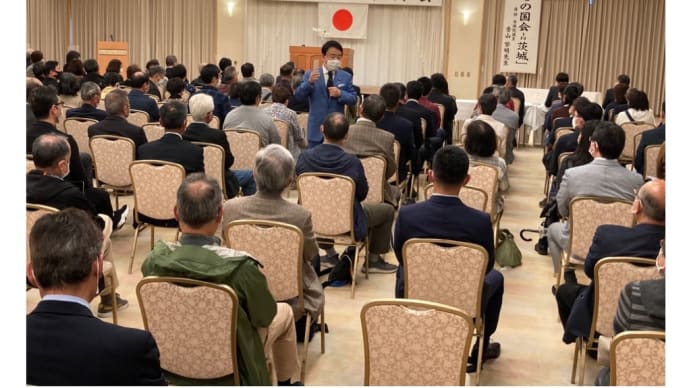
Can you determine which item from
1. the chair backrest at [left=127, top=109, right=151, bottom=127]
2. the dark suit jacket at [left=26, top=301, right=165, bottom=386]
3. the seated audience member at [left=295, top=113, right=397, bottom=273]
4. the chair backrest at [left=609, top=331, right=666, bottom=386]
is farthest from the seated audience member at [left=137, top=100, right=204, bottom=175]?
the chair backrest at [left=609, top=331, right=666, bottom=386]

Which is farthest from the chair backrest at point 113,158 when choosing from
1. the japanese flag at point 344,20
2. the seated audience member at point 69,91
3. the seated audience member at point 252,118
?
the japanese flag at point 344,20

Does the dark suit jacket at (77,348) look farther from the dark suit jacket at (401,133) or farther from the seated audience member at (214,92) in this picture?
the seated audience member at (214,92)

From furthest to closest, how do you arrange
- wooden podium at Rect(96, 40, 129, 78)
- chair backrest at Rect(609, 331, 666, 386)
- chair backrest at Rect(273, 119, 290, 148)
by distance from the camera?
wooden podium at Rect(96, 40, 129, 78)
chair backrest at Rect(273, 119, 290, 148)
chair backrest at Rect(609, 331, 666, 386)

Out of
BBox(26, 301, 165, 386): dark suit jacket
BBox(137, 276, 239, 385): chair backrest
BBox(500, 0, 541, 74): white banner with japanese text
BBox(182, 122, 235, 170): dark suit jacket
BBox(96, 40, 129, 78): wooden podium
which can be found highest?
BBox(500, 0, 541, 74): white banner with japanese text

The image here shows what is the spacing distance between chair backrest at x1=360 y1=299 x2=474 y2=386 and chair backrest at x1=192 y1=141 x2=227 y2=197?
3.39 meters

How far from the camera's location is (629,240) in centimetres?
353

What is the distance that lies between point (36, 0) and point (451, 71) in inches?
341

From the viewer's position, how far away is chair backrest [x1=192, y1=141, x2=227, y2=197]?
5926mm

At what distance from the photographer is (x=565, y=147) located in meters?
7.30

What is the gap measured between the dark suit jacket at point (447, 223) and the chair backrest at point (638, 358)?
1.24 meters

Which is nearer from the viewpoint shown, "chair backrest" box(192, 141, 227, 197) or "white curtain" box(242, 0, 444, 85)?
"chair backrest" box(192, 141, 227, 197)

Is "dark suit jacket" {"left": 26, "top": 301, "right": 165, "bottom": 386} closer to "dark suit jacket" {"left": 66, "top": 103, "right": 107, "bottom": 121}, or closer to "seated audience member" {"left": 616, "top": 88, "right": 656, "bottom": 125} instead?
"dark suit jacket" {"left": 66, "top": 103, "right": 107, "bottom": 121}

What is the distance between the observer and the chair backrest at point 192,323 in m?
2.88

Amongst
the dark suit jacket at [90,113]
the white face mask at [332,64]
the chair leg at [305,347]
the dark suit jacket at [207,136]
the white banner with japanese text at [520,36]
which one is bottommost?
the chair leg at [305,347]
